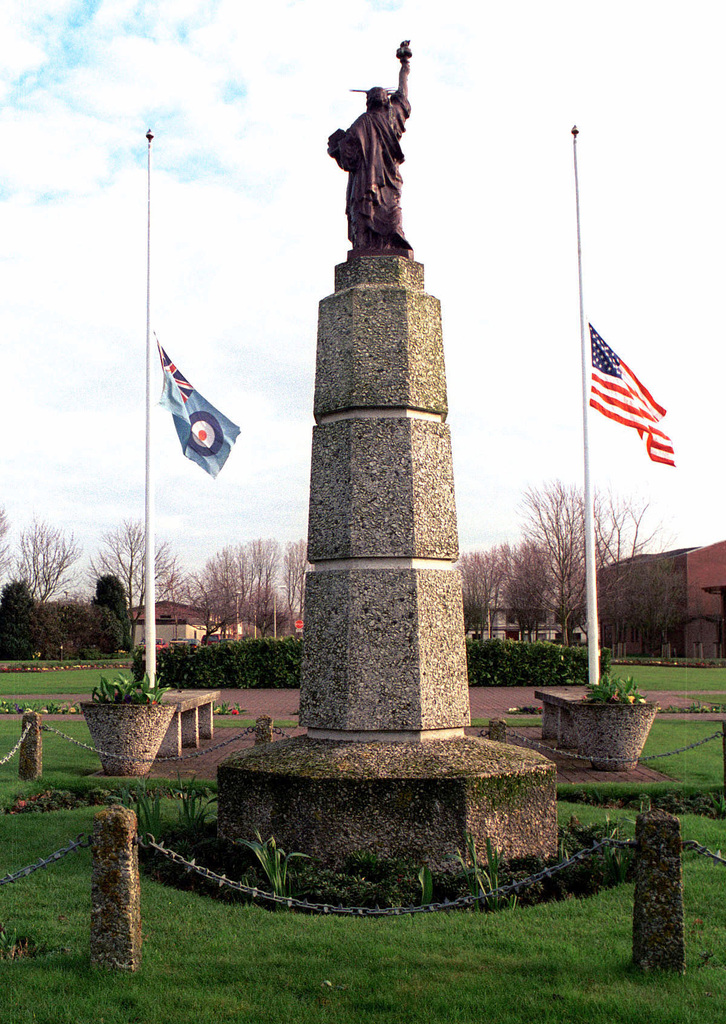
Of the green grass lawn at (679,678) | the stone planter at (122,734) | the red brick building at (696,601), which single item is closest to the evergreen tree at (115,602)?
the green grass lawn at (679,678)

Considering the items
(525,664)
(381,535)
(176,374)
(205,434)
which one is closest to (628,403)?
(205,434)

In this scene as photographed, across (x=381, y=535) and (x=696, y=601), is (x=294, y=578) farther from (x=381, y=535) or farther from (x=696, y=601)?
(x=381, y=535)

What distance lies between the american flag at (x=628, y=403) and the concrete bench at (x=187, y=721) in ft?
23.0

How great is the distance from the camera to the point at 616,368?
40.4 feet

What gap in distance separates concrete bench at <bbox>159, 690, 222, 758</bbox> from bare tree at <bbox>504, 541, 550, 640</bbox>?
29628 mm

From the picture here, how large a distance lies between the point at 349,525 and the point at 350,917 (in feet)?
7.56

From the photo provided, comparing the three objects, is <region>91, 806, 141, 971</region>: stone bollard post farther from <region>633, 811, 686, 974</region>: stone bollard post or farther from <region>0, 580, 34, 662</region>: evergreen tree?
<region>0, 580, 34, 662</region>: evergreen tree

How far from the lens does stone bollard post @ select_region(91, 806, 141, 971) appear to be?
3.80 metres

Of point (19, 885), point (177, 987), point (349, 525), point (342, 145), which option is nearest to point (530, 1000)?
point (177, 987)

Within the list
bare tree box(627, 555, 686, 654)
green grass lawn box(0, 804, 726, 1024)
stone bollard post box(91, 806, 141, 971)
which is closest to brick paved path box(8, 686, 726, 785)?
green grass lawn box(0, 804, 726, 1024)

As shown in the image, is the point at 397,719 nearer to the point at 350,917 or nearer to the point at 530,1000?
the point at 350,917

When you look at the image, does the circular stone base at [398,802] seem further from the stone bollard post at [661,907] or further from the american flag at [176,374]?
the american flag at [176,374]

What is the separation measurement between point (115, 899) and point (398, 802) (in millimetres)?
1684

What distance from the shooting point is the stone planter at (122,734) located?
9.47 m
